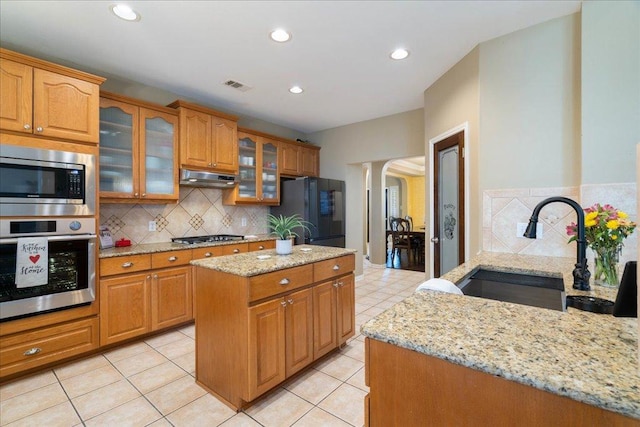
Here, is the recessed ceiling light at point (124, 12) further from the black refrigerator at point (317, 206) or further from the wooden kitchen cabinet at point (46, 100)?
the black refrigerator at point (317, 206)

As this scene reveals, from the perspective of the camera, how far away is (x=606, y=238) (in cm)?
122

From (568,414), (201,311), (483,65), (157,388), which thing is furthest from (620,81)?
(157,388)

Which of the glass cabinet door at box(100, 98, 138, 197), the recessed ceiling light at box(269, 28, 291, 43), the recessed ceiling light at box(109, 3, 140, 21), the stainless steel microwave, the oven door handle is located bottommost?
the oven door handle

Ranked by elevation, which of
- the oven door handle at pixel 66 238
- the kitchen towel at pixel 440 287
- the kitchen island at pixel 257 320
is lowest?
the kitchen island at pixel 257 320

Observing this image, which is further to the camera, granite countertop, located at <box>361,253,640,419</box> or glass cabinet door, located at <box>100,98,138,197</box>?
glass cabinet door, located at <box>100,98,138,197</box>

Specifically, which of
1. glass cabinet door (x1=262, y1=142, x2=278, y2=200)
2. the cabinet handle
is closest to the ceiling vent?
glass cabinet door (x1=262, y1=142, x2=278, y2=200)

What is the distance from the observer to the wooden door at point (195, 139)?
3.16 metres

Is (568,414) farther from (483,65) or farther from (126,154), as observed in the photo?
(126,154)

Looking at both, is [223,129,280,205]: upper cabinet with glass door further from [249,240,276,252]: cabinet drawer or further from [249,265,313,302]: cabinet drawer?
[249,265,313,302]: cabinet drawer

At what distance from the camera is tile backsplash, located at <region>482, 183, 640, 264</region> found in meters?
1.71

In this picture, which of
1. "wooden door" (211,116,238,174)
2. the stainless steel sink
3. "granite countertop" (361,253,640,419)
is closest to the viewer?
"granite countertop" (361,253,640,419)

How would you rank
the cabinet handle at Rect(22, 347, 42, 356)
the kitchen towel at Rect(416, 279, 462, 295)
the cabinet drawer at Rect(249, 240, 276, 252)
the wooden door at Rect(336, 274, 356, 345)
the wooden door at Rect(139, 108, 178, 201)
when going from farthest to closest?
the cabinet drawer at Rect(249, 240, 276, 252) → the wooden door at Rect(139, 108, 178, 201) → the wooden door at Rect(336, 274, 356, 345) → the cabinet handle at Rect(22, 347, 42, 356) → the kitchen towel at Rect(416, 279, 462, 295)

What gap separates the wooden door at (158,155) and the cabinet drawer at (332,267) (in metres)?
1.94

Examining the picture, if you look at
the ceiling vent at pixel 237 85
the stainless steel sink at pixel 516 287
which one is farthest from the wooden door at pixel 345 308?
the ceiling vent at pixel 237 85
